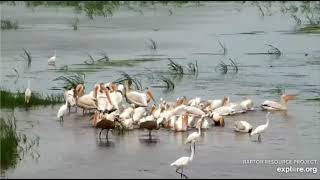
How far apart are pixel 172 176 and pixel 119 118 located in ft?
11.1

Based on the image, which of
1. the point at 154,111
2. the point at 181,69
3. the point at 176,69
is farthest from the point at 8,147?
the point at 176,69

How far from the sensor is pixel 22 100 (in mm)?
16453

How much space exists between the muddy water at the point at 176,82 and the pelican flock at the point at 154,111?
184 millimetres

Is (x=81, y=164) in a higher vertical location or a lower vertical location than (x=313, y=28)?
lower

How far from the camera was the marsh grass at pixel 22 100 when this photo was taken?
16.2 meters

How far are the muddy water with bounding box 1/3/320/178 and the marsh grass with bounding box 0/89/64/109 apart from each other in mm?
503

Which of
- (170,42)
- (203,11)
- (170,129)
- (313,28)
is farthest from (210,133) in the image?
(203,11)

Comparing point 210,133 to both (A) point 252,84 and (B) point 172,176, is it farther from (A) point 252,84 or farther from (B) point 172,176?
(A) point 252,84

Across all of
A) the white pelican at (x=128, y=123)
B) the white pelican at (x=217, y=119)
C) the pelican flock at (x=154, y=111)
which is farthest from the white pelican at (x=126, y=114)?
the white pelican at (x=217, y=119)

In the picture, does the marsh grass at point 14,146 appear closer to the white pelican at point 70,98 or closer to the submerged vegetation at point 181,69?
the white pelican at point 70,98

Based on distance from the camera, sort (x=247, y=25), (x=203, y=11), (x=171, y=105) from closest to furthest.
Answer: (x=171, y=105) → (x=247, y=25) → (x=203, y=11)

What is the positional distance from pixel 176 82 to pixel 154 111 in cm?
571

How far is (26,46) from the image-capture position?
97.9ft

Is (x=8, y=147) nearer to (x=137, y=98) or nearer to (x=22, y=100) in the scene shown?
(x=137, y=98)
